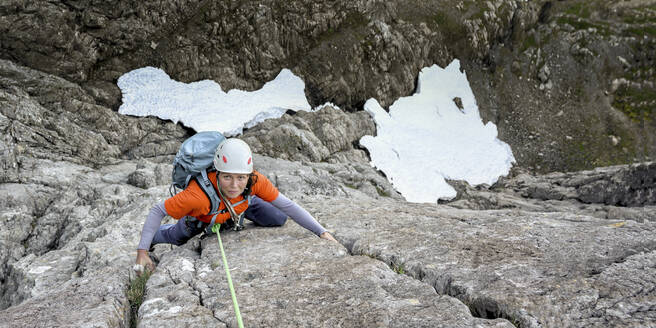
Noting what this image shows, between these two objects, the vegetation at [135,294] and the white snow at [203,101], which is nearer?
the vegetation at [135,294]

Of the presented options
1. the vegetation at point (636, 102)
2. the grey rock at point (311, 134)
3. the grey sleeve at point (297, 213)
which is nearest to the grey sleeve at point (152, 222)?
the grey sleeve at point (297, 213)

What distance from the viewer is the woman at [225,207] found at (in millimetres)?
6750

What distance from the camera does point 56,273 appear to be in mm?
8812

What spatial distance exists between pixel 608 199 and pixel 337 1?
33.5 m

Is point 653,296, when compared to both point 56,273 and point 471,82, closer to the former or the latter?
point 56,273

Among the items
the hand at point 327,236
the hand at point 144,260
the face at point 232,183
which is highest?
the face at point 232,183

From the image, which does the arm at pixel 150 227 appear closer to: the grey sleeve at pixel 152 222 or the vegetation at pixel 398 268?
the grey sleeve at pixel 152 222

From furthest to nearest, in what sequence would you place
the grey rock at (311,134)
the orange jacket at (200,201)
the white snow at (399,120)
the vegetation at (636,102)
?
1. the vegetation at (636,102)
2. the white snow at (399,120)
3. the grey rock at (311,134)
4. the orange jacket at (200,201)

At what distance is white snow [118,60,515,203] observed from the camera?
1357 inches

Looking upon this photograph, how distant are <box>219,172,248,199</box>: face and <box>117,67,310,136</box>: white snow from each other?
27.1 metres

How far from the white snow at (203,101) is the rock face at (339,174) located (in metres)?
1.38

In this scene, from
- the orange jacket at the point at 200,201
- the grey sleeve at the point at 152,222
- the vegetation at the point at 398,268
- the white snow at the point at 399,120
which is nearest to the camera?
the vegetation at the point at 398,268

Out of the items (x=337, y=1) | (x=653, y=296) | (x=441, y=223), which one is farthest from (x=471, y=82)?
(x=653, y=296)

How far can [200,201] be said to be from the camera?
7.02 meters
